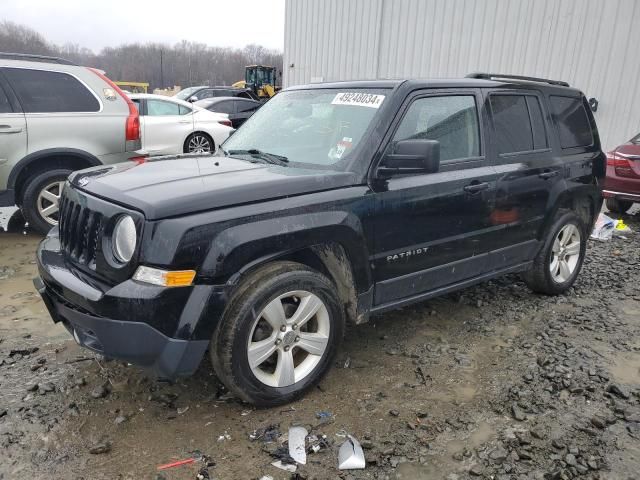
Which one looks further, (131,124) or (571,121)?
(131,124)

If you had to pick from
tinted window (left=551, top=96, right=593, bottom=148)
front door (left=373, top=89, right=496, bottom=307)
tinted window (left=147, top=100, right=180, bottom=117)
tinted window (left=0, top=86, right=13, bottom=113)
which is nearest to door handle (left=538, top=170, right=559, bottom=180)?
tinted window (left=551, top=96, right=593, bottom=148)

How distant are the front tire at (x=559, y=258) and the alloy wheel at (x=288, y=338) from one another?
2.38 metres

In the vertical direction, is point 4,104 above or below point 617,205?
above

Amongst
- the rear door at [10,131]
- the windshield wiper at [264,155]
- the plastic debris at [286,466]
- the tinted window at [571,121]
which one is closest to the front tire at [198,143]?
the rear door at [10,131]

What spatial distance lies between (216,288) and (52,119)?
4.38 metres

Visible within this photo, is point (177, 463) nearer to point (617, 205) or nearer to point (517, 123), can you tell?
point (517, 123)

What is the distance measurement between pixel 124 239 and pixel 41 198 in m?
3.89

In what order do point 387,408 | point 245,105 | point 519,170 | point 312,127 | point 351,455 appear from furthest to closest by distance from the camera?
point 245,105 < point 519,170 < point 312,127 < point 387,408 < point 351,455

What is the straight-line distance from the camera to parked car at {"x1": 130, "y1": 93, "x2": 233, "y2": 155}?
32.2ft

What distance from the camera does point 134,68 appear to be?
70.6 m

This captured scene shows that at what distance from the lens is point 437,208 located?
11.0ft

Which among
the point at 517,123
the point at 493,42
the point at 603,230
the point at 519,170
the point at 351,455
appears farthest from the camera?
the point at 493,42

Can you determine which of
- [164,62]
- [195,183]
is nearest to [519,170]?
[195,183]

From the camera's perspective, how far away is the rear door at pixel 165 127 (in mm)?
9766
